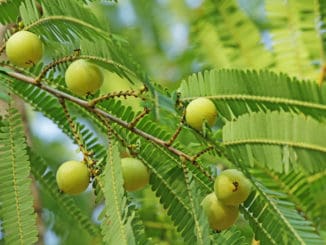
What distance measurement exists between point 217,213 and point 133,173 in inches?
5.2

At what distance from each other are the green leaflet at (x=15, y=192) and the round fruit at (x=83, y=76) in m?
0.16

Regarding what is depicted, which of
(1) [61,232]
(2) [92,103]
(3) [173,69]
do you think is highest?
(3) [173,69]

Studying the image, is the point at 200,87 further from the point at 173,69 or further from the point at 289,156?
the point at 173,69

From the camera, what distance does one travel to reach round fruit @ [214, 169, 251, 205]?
1006 mm

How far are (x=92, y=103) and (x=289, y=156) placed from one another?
0.97 feet

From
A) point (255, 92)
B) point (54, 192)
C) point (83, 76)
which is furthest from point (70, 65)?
point (54, 192)

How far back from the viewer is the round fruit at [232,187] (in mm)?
1006

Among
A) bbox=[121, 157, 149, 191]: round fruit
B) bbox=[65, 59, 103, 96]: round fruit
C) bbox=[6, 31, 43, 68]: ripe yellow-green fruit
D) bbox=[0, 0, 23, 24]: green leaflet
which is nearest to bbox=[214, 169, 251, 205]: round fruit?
bbox=[121, 157, 149, 191]: round fruit

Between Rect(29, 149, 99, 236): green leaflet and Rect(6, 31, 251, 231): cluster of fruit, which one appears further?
Rect(29, 149, 99, 236): green leaflet

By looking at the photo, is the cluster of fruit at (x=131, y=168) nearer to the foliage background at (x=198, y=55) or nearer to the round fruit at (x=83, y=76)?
the round fruit at (x=83, y=76)

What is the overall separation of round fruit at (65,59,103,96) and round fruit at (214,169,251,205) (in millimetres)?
225

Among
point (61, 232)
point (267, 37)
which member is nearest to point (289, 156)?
point (61, 232)

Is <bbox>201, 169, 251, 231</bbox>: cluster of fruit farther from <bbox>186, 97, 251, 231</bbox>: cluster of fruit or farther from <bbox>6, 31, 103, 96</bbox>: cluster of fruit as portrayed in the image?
<bbox>6, 31, 103, 96</bbox>: cluster of fruit

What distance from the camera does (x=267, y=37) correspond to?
2070 mm
